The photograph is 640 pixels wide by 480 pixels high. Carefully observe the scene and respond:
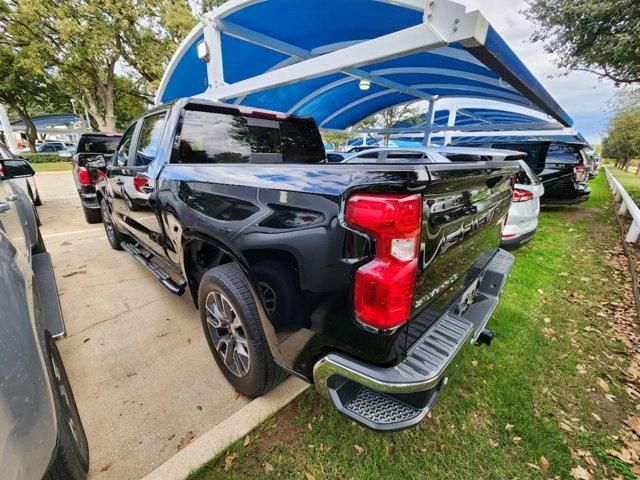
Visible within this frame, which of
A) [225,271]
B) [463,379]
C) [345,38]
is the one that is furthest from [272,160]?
[345,38]

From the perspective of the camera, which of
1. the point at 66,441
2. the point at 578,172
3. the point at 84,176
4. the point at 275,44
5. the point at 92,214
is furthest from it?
the point at 578,172

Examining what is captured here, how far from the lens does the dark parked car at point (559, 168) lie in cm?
773

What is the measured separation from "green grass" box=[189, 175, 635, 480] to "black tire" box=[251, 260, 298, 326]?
2.90ft

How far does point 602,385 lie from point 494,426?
3.92 feet

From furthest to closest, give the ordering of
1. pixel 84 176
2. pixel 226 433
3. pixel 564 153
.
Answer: pixel 564 153 → pixel 84 176 → pixel 226 433

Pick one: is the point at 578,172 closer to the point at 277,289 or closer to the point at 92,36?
the point at 277,289

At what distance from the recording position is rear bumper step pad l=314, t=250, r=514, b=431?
128 centimetres

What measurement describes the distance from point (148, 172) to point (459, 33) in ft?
8.65

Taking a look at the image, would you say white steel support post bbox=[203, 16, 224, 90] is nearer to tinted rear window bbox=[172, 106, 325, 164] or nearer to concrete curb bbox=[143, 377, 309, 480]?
tinted rear window bbox=[172, 106, 325, 164]

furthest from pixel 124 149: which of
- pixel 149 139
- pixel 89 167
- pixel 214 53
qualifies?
pixel 89 167

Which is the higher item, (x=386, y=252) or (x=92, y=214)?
(x=386, y=252)

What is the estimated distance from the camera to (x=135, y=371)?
7.94 feet

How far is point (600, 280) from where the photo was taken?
4.34m

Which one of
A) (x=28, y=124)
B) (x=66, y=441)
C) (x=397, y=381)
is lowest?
(x=66, y=441)
